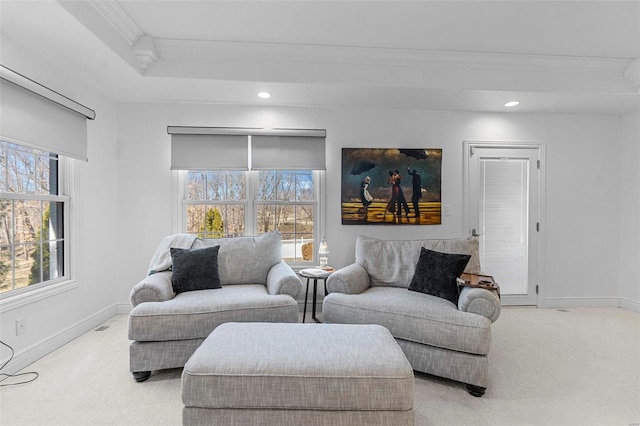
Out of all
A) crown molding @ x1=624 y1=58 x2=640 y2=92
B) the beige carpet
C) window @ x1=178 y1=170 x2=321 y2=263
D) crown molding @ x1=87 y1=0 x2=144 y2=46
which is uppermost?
crown molding @ x1=87 y1=0 x2=144 y2=46

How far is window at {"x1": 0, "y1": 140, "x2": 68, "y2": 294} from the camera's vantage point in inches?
94.8

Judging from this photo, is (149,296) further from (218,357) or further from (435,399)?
(435,399)

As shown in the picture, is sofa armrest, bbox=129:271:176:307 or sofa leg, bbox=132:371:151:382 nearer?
A: sofa leg, bbox=132:371:151:382

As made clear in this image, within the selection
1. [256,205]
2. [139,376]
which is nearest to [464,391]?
[139,376]

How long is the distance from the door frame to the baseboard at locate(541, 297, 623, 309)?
0.11m

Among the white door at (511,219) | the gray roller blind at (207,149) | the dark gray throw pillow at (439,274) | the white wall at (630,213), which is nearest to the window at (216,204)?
the gray roller blind at (207,149)

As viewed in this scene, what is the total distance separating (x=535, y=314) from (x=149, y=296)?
387 centimetres

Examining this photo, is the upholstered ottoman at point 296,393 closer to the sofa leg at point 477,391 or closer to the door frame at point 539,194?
the sofa leg at point 477,391

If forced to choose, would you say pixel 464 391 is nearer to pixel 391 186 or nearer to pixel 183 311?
pixel 183 311

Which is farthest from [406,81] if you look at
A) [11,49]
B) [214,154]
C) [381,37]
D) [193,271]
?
[11,49]

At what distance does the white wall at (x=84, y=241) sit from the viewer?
239cm

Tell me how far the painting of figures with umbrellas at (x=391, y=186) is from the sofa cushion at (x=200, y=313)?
158 centimetres

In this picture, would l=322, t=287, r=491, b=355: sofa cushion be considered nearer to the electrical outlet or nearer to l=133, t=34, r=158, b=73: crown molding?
the electrical outlet

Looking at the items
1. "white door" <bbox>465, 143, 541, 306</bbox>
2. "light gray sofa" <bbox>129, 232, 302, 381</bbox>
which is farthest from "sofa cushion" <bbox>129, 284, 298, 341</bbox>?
"white door" <bbox>465, 143, 541, 306</bbox>
